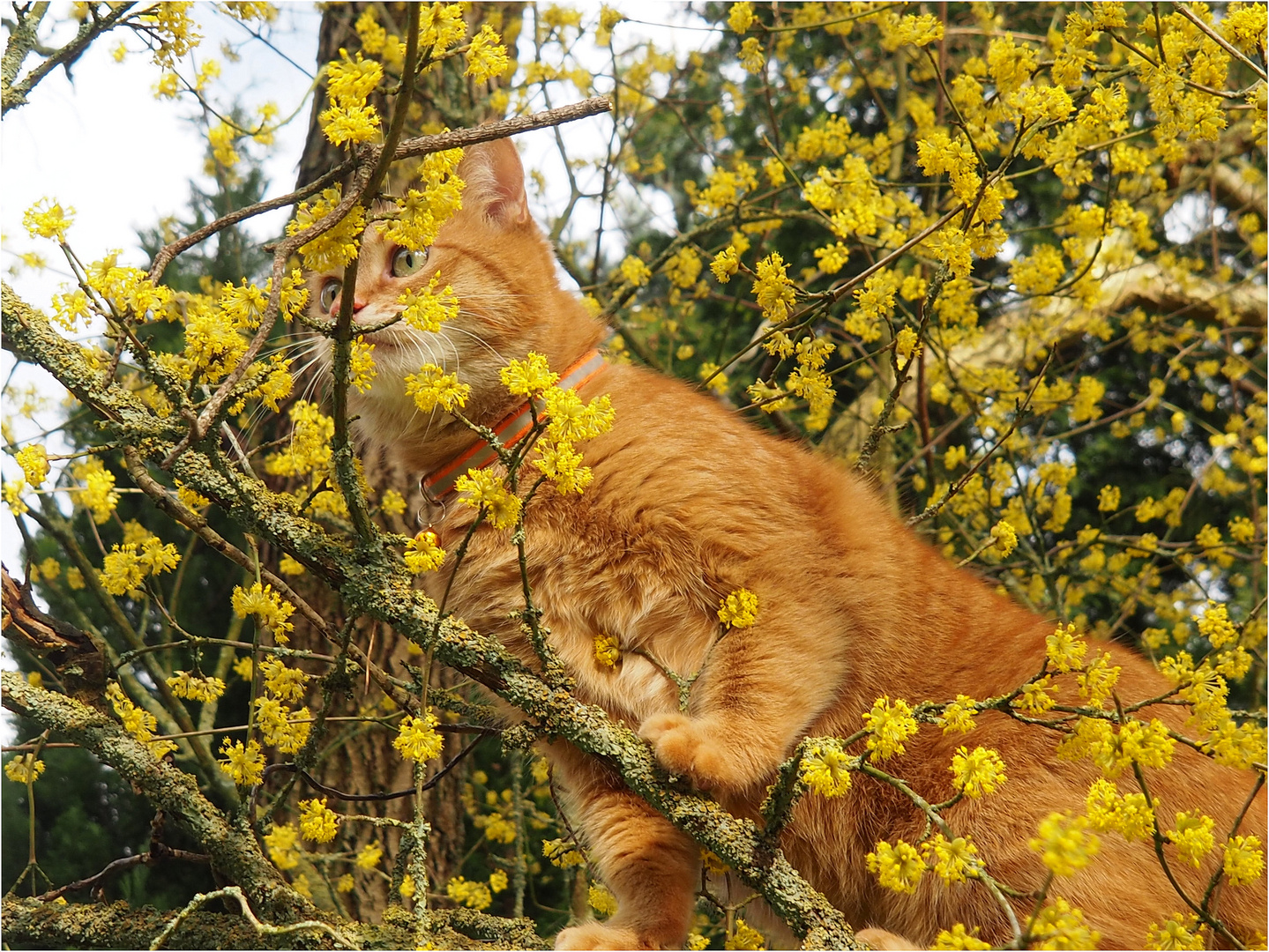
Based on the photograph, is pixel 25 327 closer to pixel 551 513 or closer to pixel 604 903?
pixel 551 513

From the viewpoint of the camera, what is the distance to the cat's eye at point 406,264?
2689 mm

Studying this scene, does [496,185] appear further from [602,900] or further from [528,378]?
[602,900]

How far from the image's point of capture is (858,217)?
2.80 meters

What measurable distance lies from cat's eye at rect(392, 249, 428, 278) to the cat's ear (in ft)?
1.12

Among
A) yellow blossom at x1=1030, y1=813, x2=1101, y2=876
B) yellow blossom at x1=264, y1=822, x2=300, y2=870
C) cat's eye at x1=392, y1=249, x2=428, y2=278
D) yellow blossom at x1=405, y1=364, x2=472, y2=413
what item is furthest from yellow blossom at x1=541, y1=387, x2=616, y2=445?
yellow blossom at x1=264, y1=822, x2=300, y2=870

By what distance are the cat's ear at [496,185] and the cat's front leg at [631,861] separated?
151 centimetres

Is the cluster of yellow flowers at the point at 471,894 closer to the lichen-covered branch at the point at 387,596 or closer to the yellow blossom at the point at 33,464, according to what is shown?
the lichen-covered branch at the point at 387,596

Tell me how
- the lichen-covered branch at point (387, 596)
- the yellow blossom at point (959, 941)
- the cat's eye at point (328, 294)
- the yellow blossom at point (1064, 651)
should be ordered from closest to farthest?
the yellow blossom at point (959, 941), the yellow blossom at point (1064, 651), the lichen-covered branch at point (387, 596), the cat's eye at point (328, 294)

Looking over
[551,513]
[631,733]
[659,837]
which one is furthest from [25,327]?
[659,837]

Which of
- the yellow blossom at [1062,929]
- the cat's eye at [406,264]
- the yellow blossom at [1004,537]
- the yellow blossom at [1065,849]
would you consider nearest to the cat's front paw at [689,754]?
the yellow blossom at [1062,929]

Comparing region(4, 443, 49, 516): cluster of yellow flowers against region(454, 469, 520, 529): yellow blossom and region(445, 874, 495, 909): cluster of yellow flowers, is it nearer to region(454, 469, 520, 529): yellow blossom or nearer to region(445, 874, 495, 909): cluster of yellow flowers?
region(454, 469, 520, 529): yellow blossom

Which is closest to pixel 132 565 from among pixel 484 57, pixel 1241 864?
pixel 484 57

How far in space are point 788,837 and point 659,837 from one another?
293mm

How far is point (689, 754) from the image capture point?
196 centimetres
